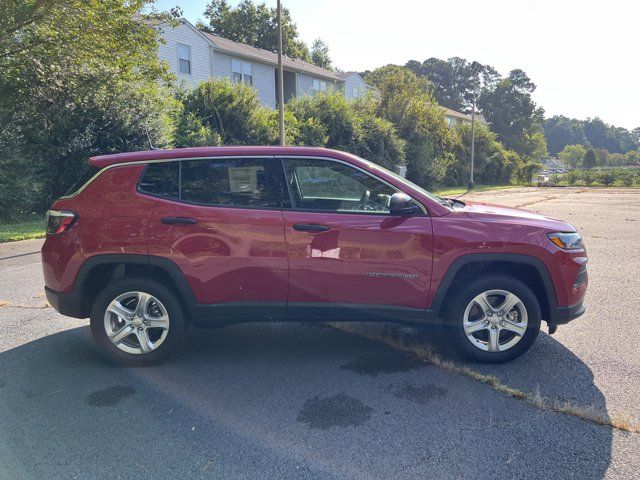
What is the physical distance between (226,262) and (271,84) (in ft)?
101

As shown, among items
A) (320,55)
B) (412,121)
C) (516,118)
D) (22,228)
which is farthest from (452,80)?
(22,228)

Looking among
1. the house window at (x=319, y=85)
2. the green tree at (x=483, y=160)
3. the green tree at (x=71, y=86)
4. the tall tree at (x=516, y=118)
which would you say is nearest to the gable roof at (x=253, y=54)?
the house window at (x=319, y=85)

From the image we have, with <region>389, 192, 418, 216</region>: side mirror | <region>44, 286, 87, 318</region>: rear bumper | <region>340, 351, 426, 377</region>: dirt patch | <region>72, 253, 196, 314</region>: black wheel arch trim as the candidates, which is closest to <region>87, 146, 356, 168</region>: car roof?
<region>389, 192, 418, 216</region>: side mirror

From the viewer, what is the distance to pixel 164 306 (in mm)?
3938

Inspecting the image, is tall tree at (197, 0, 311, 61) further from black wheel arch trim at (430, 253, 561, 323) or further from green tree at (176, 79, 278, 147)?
black wheel arch trim at (430, 253, 561, 323)

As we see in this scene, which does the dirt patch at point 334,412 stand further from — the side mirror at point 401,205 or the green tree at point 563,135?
the green tree at point 563,135

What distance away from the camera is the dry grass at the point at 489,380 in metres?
3.12

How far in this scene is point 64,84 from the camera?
14.0 meters

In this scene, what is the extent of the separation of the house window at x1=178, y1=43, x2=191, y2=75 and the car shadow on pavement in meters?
25.5

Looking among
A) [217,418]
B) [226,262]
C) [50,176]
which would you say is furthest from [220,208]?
[50,176]

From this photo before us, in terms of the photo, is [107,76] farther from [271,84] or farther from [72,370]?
[271,84]

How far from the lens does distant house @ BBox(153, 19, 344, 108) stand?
2647 cm

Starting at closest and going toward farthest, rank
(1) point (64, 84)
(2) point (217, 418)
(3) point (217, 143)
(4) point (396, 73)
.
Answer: (2) point (217, 418)
(1) point (64, 84)
(3) point (217, 143)
(4) point (396, 73)

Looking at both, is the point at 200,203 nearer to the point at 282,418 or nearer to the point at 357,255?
the point at 357,255
